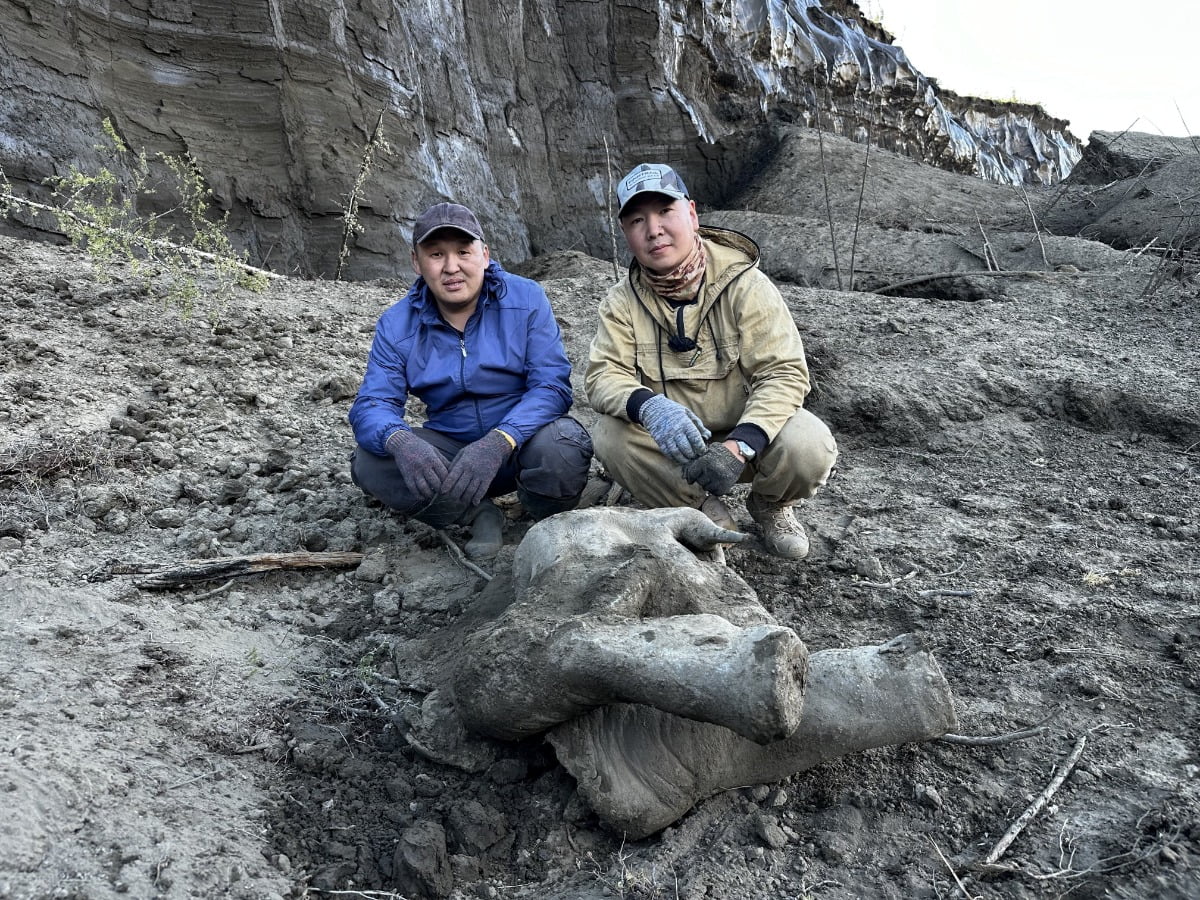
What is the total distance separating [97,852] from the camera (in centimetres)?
172

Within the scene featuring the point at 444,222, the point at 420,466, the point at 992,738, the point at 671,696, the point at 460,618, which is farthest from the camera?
the point at 444,222

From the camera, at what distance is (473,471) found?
122 inches

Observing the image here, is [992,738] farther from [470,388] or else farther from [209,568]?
Answer: [209,568]

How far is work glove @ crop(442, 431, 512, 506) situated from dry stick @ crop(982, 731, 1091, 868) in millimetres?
1883

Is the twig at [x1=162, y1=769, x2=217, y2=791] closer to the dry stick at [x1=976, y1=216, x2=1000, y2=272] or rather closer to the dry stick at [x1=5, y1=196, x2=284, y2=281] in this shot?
the dry stick at [x1=5, y1=196, x2=284, y2=281]

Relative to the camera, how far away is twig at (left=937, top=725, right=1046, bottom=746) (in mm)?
2129

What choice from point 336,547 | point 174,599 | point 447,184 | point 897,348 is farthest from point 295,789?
point 447,184

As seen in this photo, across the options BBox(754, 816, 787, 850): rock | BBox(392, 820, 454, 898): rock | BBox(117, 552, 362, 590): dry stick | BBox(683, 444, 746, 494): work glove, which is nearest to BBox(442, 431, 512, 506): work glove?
BBox(117, 552, 362, 590): dry stick

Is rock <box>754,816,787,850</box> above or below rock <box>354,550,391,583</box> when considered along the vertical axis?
above

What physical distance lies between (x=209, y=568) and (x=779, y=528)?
1.98m

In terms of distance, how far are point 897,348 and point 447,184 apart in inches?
188

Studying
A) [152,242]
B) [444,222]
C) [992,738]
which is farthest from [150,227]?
[992,738]

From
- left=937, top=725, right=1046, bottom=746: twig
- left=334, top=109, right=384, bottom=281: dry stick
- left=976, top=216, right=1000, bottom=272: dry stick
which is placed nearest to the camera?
left=937, top=725, right=1046, bottom=746: twig

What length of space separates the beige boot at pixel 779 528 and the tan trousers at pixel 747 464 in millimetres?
57
